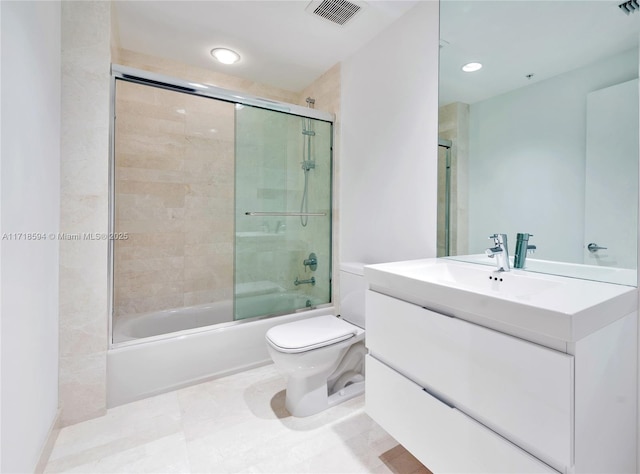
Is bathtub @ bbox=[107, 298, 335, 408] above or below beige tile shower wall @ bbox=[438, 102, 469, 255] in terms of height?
below

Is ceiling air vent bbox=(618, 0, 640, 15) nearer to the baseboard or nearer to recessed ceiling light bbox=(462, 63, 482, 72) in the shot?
recessed ceiling light bbox=(462, 63, 482, 72)

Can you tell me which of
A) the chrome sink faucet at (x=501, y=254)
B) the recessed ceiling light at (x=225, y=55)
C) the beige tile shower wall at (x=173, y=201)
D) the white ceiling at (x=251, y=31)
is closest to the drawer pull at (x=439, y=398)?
the chrome sink faucet at (x=501, y=254)

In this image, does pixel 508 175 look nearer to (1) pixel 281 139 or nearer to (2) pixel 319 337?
(2) pixel 319 337

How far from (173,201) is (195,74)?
1054mm

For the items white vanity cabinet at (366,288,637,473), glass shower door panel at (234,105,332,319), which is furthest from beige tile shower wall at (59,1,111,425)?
white vanity cabinet at (366,288,637,473)


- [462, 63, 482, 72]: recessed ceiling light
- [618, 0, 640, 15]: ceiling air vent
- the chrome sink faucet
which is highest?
[462, 63, 482, 72]: recessed ceiling light

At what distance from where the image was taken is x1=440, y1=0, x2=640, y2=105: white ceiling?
109 centimetres

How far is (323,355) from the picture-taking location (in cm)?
158

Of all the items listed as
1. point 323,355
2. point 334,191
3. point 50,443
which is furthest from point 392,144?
point 50,443

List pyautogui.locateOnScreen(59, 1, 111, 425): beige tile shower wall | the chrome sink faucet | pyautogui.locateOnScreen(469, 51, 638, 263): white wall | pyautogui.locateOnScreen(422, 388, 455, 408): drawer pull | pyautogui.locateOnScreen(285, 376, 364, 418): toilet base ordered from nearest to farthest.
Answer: pyautogui.locateOnScreen(422, 388, 455, 408): drawer pull → pyautogui.locateOnScreen(469, 51, 638, 263): white wall → the chrome sink faucet → pyautogui.locateOnScreen(59, 1, 111, 425): beige tile shower wall → pyautogui.locateOnScreen(285, 376, 364, 418): toilet base

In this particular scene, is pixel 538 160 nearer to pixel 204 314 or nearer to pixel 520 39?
pixel 520 39

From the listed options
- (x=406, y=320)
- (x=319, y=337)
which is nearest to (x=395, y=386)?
(x=406, y=320)

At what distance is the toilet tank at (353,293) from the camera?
1.90 m

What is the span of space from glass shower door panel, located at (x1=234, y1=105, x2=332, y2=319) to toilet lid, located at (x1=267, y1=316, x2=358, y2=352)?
545 millimetres
